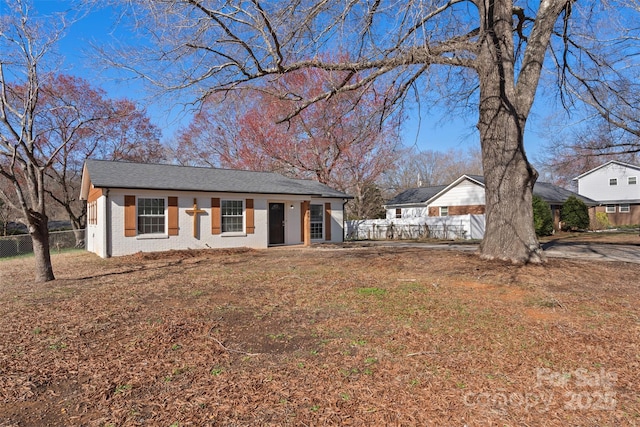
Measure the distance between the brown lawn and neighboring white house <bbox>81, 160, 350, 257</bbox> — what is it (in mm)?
5997

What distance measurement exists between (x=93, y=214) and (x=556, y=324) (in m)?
16.1

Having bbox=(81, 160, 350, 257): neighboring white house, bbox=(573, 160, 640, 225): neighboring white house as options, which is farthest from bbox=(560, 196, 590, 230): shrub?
bbox=(81, 160, 350, 257): neighboring white house

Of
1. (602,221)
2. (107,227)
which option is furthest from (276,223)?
(602,221)

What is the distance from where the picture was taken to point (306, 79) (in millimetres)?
22266

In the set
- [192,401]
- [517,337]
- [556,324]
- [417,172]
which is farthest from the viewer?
[417,172]

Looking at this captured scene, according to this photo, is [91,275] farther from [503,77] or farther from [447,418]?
[503,77]

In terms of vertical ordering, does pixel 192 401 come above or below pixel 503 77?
below

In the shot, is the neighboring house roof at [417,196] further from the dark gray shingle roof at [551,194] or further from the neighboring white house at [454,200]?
the dark gray shingle roof at [551,194]

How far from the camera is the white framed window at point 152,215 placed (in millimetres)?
13273

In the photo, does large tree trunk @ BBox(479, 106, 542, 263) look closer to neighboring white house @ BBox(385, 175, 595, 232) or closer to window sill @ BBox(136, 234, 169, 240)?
window sill @ BBox(136, 234, 169, 240)

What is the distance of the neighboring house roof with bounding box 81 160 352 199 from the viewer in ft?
42.9

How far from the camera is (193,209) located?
46.0ft

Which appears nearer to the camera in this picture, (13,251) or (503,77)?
(503,77)

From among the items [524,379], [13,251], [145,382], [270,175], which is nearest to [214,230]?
[270,175]
